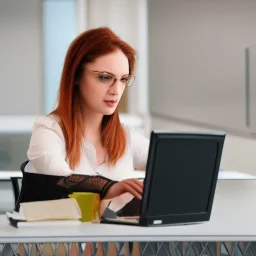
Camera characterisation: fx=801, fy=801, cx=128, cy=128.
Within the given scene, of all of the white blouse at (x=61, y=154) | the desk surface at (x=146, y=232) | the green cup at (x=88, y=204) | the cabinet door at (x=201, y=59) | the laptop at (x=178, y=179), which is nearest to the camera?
the desk surface at (x=146, y=232)

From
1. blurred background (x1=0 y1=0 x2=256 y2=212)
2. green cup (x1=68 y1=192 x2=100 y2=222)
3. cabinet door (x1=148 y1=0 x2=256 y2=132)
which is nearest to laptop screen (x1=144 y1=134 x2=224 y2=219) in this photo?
green cup (x1=68 y1=192 x2=100 y2=222)

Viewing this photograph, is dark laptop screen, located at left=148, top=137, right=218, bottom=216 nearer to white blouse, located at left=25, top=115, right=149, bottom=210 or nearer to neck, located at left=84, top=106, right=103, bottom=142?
white blouse, located at left=25, top=115, right=149, bottom=210

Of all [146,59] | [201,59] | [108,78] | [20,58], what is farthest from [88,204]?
[146,59]

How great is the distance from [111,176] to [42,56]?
4.28 metres

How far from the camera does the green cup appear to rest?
237 centimetres

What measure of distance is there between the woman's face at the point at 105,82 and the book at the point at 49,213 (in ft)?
1.66

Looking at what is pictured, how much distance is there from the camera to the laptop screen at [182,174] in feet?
7.36

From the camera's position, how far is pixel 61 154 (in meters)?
2.79

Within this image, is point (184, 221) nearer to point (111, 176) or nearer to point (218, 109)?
point (111, 176)

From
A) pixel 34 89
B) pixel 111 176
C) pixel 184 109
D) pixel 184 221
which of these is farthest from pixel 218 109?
pixel 184 221

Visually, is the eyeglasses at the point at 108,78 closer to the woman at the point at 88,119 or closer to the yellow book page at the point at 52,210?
the woman at the point at 88,119

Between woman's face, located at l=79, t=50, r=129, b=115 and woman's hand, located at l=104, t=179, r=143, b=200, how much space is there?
0.44 metres

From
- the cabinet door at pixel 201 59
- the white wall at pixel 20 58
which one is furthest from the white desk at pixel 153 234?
the white wall at pixel 20 58

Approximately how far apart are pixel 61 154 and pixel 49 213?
0.48 meters
